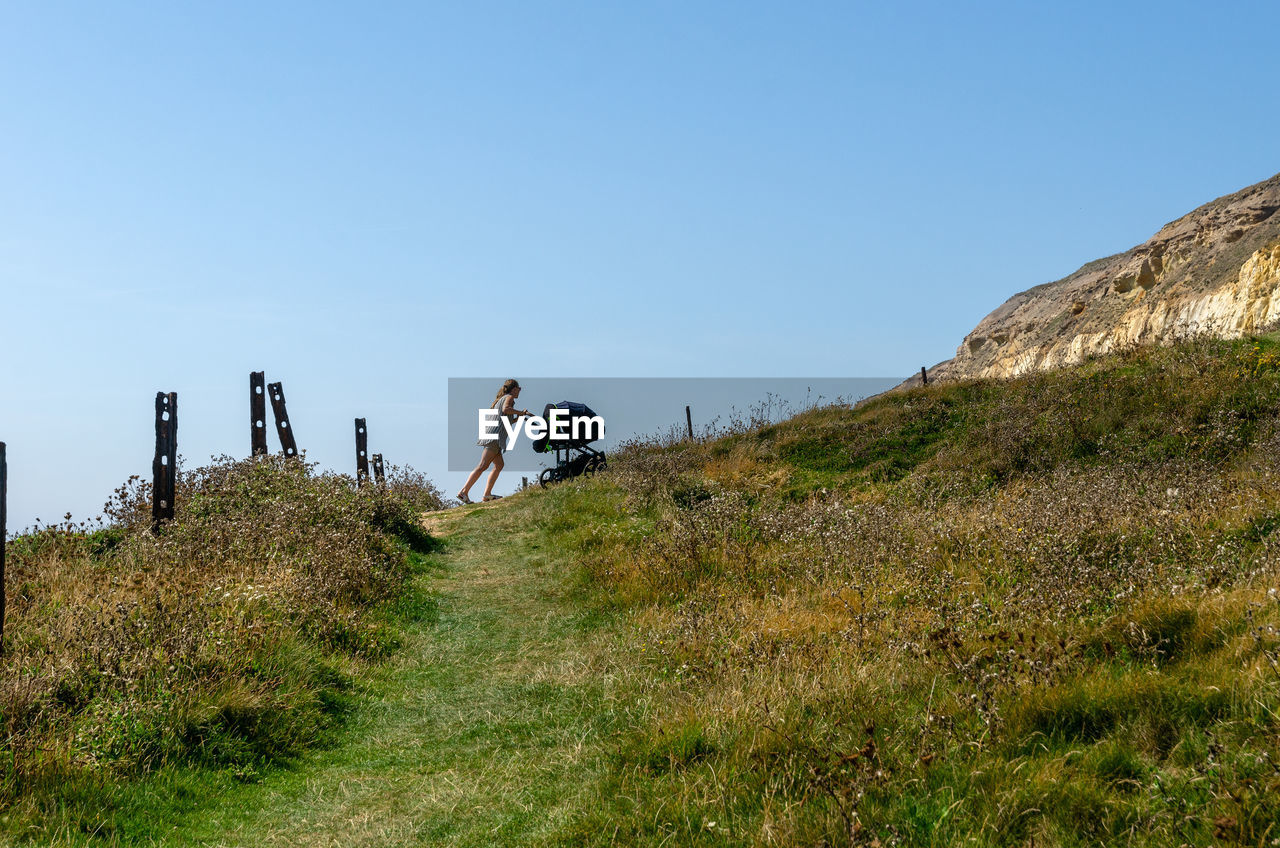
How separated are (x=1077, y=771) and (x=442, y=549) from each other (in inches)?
542

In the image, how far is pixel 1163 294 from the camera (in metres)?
37.8

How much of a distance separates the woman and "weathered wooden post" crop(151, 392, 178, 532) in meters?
9.46

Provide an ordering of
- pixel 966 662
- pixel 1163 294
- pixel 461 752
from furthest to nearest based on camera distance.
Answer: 1. pixel 1163 294
2. pixel 461 752
3. pixel 966 662

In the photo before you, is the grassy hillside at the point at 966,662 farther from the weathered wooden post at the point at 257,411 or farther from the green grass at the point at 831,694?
the weathered wooden post at the point at 257,411

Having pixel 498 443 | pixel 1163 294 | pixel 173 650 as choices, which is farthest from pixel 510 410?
pixel 1163 294

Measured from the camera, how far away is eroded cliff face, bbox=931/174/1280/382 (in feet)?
96.9

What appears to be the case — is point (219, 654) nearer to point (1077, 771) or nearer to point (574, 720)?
point (574, 720)

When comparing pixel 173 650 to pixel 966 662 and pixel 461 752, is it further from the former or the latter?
pixel 966 662

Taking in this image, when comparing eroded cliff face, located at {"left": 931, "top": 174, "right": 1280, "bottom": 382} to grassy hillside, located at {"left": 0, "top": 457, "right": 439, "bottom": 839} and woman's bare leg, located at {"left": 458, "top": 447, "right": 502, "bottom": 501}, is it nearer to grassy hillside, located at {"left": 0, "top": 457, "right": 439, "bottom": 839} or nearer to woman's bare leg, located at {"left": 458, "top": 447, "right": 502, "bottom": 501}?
woman's bare leg, located at {"left": 458, "top": 447, "right": 502, "bottom": 501}

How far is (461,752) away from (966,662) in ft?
12.3

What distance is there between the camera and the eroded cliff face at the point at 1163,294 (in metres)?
29.5

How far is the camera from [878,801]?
14.1ft

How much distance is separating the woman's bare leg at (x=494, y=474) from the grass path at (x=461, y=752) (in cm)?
1189

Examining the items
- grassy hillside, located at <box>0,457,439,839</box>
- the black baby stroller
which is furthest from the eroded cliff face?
grassy hillside, located at <box>0,457,439,839</box>
